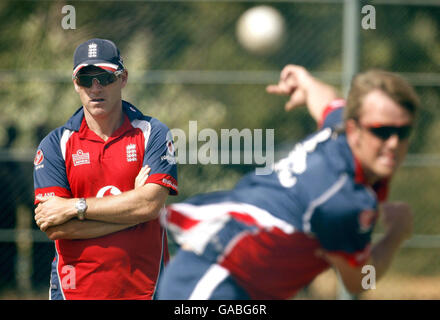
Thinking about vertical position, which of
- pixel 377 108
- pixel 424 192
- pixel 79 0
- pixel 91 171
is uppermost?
pixel 79 0

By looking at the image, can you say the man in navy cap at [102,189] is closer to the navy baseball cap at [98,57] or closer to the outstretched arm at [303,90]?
the navy baseball cap at [98,57]

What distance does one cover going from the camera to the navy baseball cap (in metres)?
3.64

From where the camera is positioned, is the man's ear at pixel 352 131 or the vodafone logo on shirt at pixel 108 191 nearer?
the man's ear at pixel 352 131

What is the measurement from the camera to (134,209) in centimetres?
354

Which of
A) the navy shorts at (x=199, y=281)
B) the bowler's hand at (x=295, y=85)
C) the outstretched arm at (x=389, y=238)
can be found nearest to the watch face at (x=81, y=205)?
the navy shorts at (x=199, y=281)

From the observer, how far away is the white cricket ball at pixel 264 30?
6969 millimetres

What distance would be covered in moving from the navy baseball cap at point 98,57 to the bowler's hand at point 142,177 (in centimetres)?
61

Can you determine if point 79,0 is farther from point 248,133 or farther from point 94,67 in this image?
point 94,67

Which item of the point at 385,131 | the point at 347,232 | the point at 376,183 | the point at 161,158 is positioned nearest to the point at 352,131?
the point at 385,131

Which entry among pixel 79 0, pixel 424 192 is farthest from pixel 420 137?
pixel 79 0

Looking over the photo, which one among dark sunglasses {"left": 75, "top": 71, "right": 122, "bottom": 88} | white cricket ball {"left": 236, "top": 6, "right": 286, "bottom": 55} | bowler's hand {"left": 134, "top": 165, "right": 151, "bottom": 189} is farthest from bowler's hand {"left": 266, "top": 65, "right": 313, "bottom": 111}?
white cricket ball {"left": 236, "top": 6, "right": 286, "bottom": 55}
